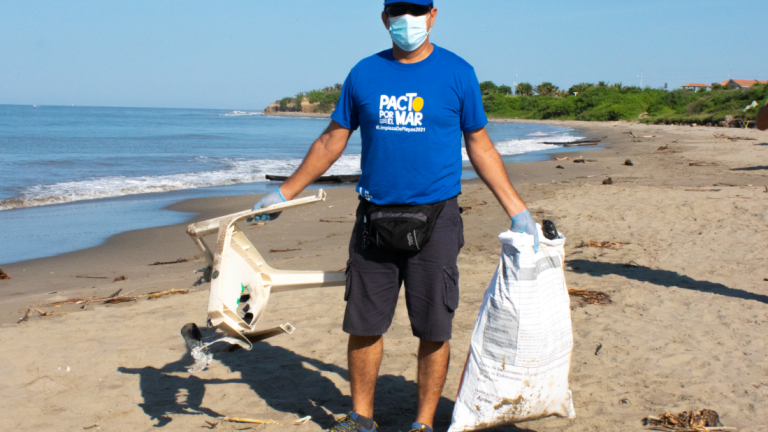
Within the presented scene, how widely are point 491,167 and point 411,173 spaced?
0.33 m

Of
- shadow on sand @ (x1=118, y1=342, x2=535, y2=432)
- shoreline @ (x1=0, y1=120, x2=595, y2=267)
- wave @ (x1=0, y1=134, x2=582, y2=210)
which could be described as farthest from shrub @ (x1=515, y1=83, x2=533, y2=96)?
shadow on sand @ (x1=118, y1=342, x2=535, y2=432)

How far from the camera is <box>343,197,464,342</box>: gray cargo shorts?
2164 mm

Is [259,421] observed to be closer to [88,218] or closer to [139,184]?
[88,218]

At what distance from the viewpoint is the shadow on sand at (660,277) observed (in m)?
4.00

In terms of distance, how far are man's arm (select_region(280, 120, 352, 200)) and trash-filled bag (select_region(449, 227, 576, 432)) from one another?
766 mm

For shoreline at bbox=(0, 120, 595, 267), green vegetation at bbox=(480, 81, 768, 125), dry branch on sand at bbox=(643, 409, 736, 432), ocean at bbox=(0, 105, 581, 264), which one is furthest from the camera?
green vegetation at bbox=(480, 81, 768, 125)

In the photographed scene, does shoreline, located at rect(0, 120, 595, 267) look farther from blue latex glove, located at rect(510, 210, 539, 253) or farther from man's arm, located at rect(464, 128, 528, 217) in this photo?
blue latex glove, located at rect(510, 210, 539, 253)

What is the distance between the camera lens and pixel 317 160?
2.32 meters

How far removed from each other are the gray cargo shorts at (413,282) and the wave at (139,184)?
10.5 metres

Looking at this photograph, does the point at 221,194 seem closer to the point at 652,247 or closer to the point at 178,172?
the point at 178,172

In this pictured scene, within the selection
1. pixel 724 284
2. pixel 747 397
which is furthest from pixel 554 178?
pixel 747 397

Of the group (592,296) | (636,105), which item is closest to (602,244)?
(592,296)

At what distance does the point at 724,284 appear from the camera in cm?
421

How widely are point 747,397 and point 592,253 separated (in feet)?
9.67
